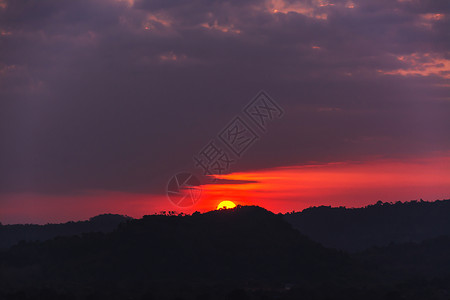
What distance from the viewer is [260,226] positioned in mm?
143500

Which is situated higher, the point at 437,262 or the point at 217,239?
the point at 217,239

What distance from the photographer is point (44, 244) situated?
14050 centimetres

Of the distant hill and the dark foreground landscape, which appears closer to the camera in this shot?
the dark foreground landscape

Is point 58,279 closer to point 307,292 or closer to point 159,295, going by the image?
point 159,295

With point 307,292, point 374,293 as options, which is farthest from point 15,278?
point 374,293

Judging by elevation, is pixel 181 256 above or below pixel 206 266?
above

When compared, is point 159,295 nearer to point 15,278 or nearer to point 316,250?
point 15,278

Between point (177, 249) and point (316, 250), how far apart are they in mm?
30081

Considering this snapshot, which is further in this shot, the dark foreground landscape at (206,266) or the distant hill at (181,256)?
the distant hill at (181,256)

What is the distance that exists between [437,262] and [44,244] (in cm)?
9493

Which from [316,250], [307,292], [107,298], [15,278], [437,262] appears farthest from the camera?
[437,262]

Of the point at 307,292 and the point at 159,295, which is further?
the point at 307,292

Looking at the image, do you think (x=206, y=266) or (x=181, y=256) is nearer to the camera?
(x=206, y=266)

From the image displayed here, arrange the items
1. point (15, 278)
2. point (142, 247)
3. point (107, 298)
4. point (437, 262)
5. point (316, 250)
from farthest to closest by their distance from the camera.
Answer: point (437, 262)
point (316, 250)
point (142, 247)
point (15, 278)
point (107, 298)
